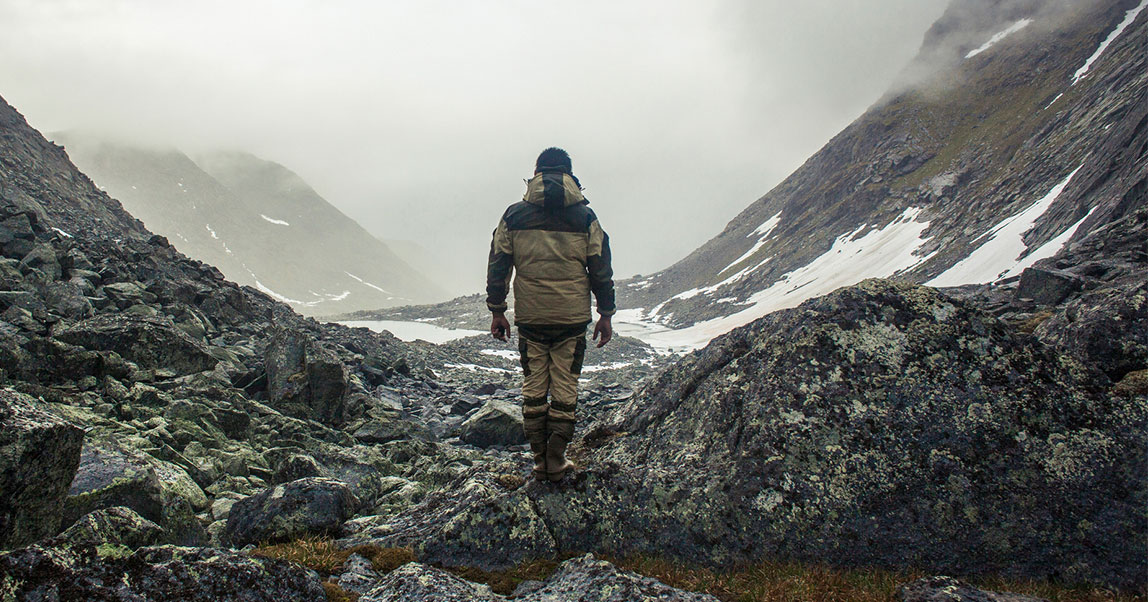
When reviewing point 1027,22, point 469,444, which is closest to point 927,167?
point 1027,22

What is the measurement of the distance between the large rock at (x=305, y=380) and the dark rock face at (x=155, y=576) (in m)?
11.4

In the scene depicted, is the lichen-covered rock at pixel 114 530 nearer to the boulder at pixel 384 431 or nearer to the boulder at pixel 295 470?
the boulder at pixel 295 470

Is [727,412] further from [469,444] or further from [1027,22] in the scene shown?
[1027,22]

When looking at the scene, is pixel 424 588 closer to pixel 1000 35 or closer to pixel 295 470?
pixel 295 470

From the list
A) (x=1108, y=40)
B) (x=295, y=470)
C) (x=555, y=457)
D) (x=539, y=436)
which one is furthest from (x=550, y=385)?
(x=1108, y=40)

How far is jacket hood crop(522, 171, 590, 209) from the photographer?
6277mm

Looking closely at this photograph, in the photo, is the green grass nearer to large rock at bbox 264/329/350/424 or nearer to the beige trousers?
the beige trousers

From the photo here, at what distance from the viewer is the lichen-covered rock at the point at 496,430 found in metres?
15.9

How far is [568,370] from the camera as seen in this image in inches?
253

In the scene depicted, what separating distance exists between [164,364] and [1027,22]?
218659 mm

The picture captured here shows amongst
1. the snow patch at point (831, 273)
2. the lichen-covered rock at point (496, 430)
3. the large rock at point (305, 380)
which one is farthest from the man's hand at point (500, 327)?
the snow patch at point (831, 273)

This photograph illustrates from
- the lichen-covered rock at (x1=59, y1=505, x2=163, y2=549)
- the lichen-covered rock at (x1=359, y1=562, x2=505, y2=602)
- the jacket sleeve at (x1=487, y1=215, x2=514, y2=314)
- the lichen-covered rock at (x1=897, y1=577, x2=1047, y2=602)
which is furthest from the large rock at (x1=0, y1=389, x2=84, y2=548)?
the lichen-covered rock at (x1=897, y1=577, x2=1047, y2=602)

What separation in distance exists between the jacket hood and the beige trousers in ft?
5.41

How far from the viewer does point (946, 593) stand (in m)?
4.03
